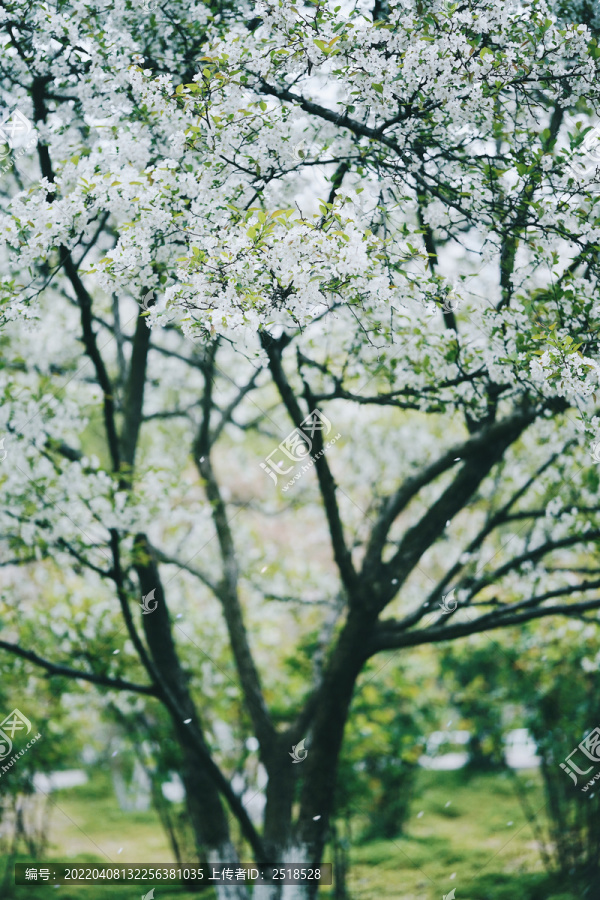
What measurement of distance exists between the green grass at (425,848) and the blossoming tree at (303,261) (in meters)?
2.26

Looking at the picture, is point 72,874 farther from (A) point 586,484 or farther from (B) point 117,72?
(B) point 117,72

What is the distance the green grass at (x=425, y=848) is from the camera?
7164mm

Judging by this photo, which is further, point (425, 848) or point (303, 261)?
point (425, 848)

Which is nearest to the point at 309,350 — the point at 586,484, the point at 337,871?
the point at 586,484

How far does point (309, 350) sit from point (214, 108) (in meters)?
2.87

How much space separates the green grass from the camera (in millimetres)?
7164

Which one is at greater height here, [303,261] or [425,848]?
[303,261]

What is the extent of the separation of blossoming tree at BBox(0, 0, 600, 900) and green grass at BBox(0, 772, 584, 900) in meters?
2.26

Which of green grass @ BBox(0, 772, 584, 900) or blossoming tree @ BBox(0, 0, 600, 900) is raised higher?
blossoming tree @ BBox(0, 0, 600, 900)

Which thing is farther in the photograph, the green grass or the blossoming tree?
the green grass

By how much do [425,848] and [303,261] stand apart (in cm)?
790

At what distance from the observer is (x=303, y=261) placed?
3.59 m

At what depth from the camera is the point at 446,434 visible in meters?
8.75

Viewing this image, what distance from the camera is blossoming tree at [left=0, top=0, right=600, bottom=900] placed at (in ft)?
12.6
